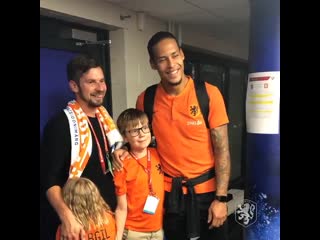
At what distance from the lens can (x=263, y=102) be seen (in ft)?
4.78

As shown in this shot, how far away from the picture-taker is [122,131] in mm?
1486

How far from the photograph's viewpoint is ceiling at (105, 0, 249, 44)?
1.50 m

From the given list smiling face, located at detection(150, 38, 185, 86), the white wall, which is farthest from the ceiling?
smiling face, located at detection(150, 38, 185, 86)

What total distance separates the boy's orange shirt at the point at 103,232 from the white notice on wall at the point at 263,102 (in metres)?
0.70

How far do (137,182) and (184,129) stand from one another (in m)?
0.30

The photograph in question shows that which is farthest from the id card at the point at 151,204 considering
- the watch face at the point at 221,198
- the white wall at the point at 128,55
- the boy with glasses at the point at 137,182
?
A: the white wall at the point at 128,55

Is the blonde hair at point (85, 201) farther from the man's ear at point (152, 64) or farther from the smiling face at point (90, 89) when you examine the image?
the man's ear at point (152, 64)

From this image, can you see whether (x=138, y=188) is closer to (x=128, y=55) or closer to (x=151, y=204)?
(x=151, y=204)

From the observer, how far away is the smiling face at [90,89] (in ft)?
4.66

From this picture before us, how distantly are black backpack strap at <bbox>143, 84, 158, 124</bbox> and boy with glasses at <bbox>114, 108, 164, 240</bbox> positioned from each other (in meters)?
0.03

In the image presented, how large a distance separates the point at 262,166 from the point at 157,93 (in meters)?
0.54

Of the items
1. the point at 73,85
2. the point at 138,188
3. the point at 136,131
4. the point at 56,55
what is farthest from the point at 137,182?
the point at 56,55

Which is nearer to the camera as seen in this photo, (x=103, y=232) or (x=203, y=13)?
(x=103, y=232)
